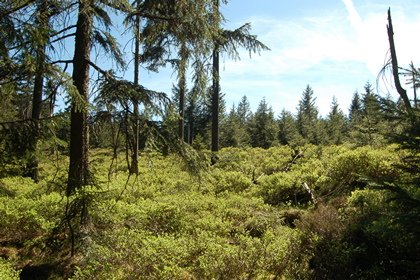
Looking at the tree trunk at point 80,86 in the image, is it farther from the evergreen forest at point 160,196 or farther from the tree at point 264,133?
the tree at point 264,133

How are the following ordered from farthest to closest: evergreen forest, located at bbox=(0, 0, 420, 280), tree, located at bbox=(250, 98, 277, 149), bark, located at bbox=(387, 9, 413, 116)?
tree, located at bbox=(250, 98, 277, 149), bark, located at bbox=(387, 9, 413, 116), evergreen forest, located at bbox=(0, 0, 420, 280)

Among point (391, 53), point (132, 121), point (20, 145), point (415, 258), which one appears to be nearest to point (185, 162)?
point (132, 121)

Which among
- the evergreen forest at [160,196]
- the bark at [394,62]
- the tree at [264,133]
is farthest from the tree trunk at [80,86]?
the tree at [264,133]

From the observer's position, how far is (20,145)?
379 cm

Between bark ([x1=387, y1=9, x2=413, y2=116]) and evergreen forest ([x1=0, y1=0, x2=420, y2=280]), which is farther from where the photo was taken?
bark ([x1=387, y1=9, x2=413, y2=116])

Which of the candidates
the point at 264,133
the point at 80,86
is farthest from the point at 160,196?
the point at 264,133

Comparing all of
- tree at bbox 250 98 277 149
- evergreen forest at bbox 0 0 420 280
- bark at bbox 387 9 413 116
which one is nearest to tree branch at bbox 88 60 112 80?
evergreen forest at bbox 0 0 420 280

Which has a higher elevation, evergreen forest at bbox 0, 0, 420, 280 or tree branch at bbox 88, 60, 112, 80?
tree branch at bbox 88, 60, 112, 80

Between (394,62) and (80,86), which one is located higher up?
(394,62)

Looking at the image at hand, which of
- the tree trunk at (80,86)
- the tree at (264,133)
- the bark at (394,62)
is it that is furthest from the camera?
the tree at (264,133)

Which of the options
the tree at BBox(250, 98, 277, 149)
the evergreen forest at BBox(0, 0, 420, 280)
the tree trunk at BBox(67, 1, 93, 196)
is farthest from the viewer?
the tree at BBox(250, 98, 277, 149)

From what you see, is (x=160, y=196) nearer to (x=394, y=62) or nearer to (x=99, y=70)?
(x=99, y=70)

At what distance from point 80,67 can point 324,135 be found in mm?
20295

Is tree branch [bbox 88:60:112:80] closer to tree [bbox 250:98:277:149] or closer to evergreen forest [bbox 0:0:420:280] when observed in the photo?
evergreen forest [bbox 0:0:420:280]
